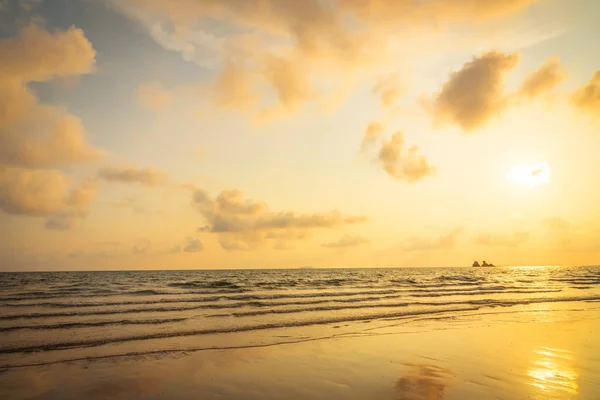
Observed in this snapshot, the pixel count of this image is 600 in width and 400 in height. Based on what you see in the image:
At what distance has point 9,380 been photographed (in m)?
11.2

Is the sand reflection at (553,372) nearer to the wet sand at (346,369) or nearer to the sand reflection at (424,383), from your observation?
the wet sand at (346,369)

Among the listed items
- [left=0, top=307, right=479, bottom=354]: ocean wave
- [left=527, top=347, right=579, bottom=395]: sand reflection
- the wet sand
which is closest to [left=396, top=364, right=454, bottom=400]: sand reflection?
the wet sand

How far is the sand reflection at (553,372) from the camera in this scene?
10141 mm

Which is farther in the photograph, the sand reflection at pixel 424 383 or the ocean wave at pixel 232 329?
the ocean wave at pixel 232 329

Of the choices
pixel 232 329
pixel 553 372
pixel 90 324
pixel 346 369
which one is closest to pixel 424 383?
pixel 346 369

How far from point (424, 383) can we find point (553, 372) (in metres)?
4.70

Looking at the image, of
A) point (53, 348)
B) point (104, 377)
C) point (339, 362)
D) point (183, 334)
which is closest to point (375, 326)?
point (339, 362)

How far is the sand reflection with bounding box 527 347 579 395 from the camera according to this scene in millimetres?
10141

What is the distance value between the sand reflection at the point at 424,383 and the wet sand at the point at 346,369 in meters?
0.03

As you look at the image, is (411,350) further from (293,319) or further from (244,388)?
(293,319)

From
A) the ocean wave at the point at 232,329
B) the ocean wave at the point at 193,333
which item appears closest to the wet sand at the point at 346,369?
the ocean wave at the point at 193,333

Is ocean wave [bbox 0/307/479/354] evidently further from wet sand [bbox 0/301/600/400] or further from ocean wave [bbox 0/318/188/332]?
ocean wave [bbox 0/318/188/332]

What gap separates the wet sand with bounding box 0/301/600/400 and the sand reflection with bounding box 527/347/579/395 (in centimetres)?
3

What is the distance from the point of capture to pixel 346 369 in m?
12.2
